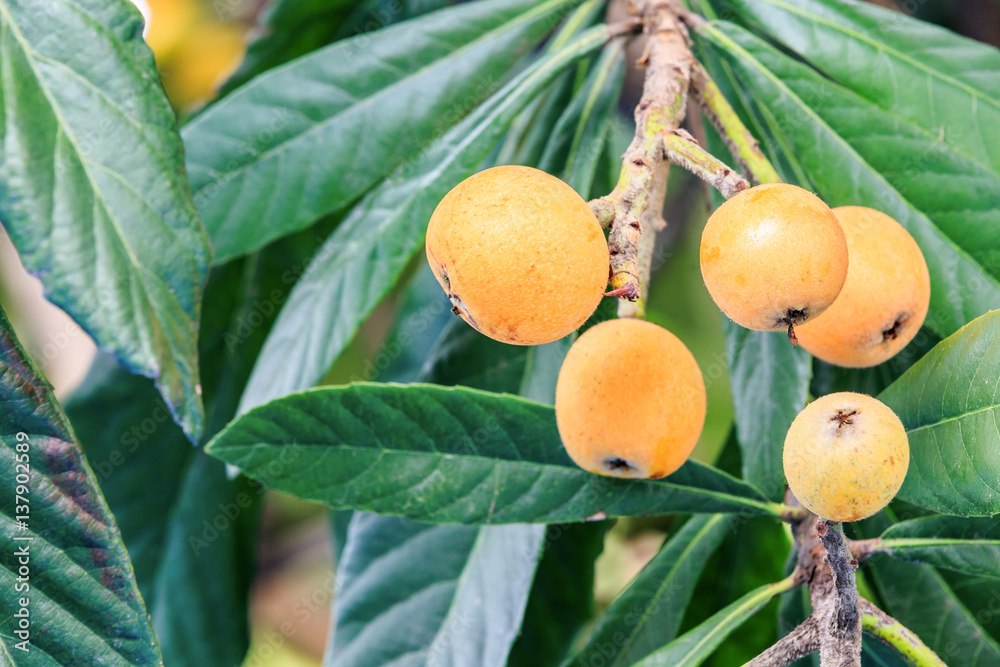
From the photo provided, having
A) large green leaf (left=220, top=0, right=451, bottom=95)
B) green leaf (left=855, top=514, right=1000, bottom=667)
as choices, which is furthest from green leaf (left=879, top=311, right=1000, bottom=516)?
large green leaf (left=220, top=0, right=451, bottom=95)

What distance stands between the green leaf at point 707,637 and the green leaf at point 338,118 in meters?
0.65

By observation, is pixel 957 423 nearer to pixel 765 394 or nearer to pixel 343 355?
pixel 765 394

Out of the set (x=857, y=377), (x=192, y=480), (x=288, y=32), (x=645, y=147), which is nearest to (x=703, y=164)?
(x=645, y=147)

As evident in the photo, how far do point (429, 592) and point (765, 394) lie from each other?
46 cm

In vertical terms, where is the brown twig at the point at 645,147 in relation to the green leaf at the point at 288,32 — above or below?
above

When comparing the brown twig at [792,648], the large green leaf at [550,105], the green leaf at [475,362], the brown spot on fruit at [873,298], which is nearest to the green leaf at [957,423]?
the brown spot on fruit at [873,298]

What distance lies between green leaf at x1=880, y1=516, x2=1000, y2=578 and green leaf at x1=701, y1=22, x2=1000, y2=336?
0.65ft

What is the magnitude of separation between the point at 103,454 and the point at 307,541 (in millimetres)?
1100

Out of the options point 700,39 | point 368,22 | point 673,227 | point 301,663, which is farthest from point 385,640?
point 301,663

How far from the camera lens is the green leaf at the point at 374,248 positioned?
88 centimetres

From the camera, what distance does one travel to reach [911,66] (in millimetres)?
890

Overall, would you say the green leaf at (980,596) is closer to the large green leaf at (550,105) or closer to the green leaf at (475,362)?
the green leaf at (475,362)

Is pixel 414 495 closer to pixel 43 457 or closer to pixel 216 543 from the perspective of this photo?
pixel 43 457

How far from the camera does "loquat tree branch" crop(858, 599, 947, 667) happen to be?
0.64 metres
